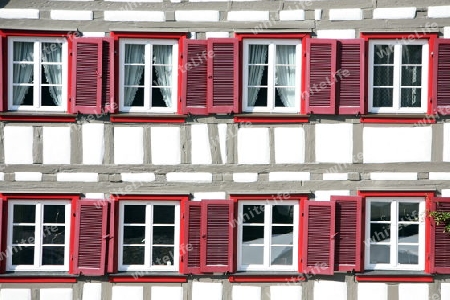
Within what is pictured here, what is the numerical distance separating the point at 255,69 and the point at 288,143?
1.37 m

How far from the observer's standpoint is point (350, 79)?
17.5 metres

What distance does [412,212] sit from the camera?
17828mm

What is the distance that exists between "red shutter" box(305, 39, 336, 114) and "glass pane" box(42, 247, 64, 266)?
4785 millimetres

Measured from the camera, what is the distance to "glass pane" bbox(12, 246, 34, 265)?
17625 millimetres

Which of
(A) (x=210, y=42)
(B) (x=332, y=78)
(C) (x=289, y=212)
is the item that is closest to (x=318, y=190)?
(C) (x=289, y=212)

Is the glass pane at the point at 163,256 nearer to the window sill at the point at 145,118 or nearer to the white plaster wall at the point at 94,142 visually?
the white plaster wall at the point at 94,142

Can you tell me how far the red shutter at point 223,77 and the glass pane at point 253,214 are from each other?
168 centimetres

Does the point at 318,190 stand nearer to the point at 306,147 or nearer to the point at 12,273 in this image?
the point at 306,147

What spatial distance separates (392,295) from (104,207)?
5.04m

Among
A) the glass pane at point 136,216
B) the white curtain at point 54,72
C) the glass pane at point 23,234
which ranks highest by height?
the white curtain at point 54,72

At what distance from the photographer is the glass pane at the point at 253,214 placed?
17.8 m

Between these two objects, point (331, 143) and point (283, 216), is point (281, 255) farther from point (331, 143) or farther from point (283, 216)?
point (331, 143)

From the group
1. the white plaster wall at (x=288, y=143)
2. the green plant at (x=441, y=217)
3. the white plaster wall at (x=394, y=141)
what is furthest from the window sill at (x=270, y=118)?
the green plant at (x=441, y=217)

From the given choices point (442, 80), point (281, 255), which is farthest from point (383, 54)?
point (281, 255)
